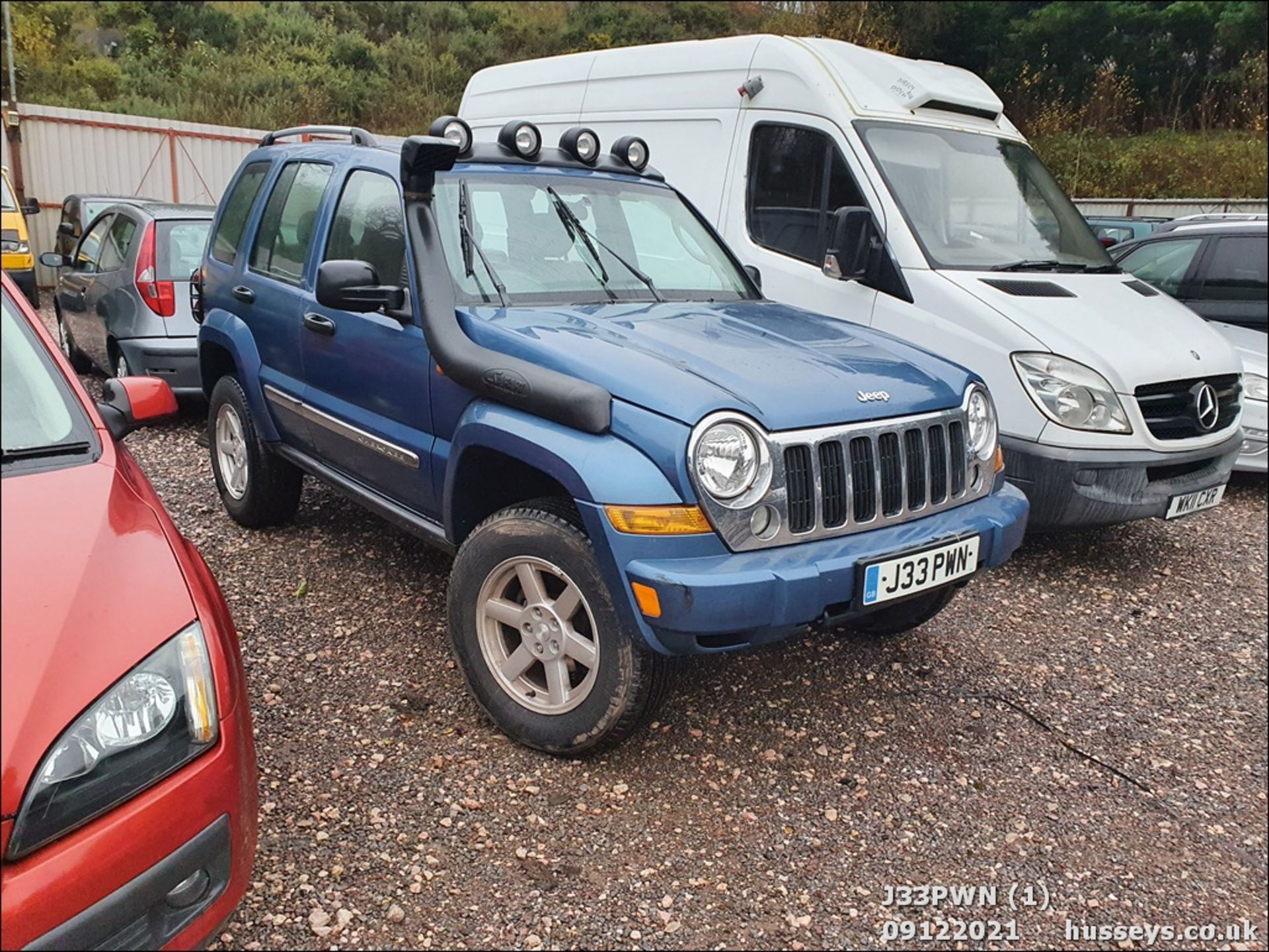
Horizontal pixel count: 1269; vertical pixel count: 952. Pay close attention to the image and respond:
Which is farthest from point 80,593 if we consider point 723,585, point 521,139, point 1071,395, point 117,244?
point 117,244

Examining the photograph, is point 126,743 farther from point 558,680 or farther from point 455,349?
point 455,349

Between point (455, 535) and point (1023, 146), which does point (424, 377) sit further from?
point (1023, 146)

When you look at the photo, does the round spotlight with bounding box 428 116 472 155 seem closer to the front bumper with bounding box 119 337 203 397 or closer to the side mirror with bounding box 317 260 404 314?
the side mirror with bounding box 317 260 404 314

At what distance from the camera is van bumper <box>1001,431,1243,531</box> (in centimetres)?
455

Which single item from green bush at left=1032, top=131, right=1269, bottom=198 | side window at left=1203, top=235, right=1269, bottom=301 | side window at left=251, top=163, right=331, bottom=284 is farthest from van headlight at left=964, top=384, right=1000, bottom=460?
green bush at left=1032, top=131, right=1269, bottom=198

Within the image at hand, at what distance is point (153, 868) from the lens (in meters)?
1.81

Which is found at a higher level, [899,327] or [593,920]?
[899,327]

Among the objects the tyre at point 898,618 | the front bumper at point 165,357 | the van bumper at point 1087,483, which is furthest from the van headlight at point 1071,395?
the front bumper at point 165,357

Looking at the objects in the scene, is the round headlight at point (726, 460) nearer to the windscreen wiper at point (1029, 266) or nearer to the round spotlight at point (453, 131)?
the round spotlight at point (453, 131)

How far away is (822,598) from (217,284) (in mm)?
3698

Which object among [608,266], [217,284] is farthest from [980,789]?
[217,284]

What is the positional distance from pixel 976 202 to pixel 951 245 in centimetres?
51

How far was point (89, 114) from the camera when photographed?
1598cm

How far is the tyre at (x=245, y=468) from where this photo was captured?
4.70 meters
